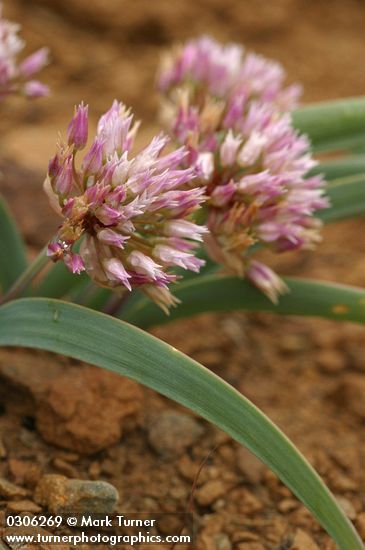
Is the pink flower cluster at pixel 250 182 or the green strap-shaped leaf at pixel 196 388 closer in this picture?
the green strap-shaped leaf at pixel 196 388

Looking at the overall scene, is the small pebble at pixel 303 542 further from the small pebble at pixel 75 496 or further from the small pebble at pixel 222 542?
the small pebble at pixel 75 496

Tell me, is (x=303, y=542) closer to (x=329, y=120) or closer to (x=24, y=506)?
(x=24, y=506)

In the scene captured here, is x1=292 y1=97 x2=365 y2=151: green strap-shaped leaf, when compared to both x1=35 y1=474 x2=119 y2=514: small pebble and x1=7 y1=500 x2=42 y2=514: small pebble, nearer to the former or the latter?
x1=35 y1=474 x2=119 y2=514: small pebble

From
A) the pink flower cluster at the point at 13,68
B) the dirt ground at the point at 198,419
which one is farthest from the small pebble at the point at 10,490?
the pink flower cluster at the point at 13,68

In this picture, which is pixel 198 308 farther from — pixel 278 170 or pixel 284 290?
pixel 278 170

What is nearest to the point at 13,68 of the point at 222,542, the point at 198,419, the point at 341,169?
the point at 341,169
